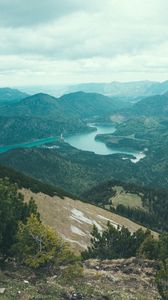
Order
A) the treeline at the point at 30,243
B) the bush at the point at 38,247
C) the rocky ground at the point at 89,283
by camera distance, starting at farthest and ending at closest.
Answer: the treeline at the point at 30,243 < the bush at the point at 38,247 < the rocky ground at the point at 89,283

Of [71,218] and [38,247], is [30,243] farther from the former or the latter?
[71,218]

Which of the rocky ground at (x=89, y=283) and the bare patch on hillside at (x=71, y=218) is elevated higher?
the rocky ground at (x=89, y=283)

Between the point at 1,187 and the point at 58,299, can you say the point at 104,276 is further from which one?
the point at 1,187

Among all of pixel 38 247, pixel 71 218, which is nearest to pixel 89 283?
pixel 38 247

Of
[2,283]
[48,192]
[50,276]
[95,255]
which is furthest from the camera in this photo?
[48,192]

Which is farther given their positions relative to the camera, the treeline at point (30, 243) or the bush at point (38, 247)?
the treeline at point (30, 243)

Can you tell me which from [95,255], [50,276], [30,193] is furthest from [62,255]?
[30,193]

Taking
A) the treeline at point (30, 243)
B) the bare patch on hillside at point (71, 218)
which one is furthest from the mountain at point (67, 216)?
the treeline at point (30, 243)

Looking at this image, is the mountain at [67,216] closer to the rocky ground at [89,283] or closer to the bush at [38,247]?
the rocky ground at [89,283]

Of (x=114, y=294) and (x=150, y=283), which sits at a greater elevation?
(x=114, y=294)
